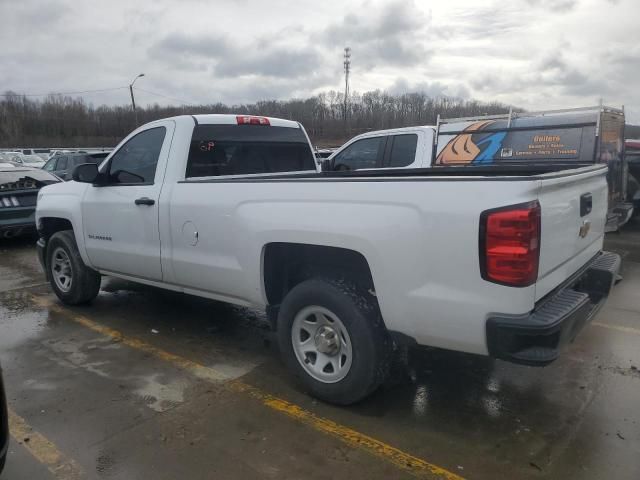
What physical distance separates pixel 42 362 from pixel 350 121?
6579 centimetres

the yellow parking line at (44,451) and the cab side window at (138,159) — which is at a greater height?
the cab side window at (138,159)

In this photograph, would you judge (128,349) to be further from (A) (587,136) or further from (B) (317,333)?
(A) (587,136)

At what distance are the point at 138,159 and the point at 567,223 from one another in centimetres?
368

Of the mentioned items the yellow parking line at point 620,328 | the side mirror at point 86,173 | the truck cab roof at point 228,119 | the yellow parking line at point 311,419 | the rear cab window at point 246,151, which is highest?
the truck cab roof at point 228,119

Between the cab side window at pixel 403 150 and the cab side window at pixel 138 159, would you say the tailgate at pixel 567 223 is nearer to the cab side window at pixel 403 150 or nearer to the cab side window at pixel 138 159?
the cab side window at pixel 138 159

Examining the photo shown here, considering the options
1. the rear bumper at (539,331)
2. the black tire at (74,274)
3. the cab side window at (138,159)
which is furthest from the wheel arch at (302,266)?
the black tire at (74,274)

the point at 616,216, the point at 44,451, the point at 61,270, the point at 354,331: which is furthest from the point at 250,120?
the point at 616,216

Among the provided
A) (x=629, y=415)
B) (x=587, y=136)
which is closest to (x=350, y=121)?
(x=587, y=136)

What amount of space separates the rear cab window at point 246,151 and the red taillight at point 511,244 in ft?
8.95

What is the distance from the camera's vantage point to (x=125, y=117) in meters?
73.4

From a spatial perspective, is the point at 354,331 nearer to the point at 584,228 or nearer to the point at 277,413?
the point at 277,413

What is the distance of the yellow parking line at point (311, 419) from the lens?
9.41 feet

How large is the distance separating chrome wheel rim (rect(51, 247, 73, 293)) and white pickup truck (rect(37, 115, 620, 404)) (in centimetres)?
69

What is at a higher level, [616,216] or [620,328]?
[616,216]
